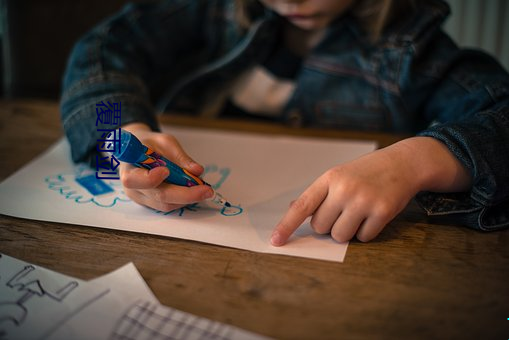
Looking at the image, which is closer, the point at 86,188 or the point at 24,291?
the point at 24,291

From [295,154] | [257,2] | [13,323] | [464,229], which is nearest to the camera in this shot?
[13,323]

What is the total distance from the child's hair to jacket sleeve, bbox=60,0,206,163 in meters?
0.26

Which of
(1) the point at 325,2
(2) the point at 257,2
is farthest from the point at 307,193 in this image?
(2) the point at 257,2

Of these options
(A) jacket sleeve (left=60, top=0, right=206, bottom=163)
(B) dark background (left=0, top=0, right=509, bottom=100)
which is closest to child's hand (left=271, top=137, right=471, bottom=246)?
(A) jacket sleeve (left=60, top=0, right=206, bottom=163)

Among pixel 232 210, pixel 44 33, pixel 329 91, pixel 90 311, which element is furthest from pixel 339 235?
pixel 44 33

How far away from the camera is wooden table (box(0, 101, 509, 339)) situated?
35 cm

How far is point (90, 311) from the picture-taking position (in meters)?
0.37

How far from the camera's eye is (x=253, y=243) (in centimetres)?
45

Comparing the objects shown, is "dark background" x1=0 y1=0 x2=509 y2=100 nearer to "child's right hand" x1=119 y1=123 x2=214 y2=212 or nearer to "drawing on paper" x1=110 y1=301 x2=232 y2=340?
"child's right hand" x1=119 y1=123 x2=214 y2=212

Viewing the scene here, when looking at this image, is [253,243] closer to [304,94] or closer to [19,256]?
[19,256]

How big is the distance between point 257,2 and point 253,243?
47 centimetres

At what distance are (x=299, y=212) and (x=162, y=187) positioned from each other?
14 cm

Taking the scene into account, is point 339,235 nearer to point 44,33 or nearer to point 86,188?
point 86,188

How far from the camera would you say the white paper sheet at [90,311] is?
346 mm
